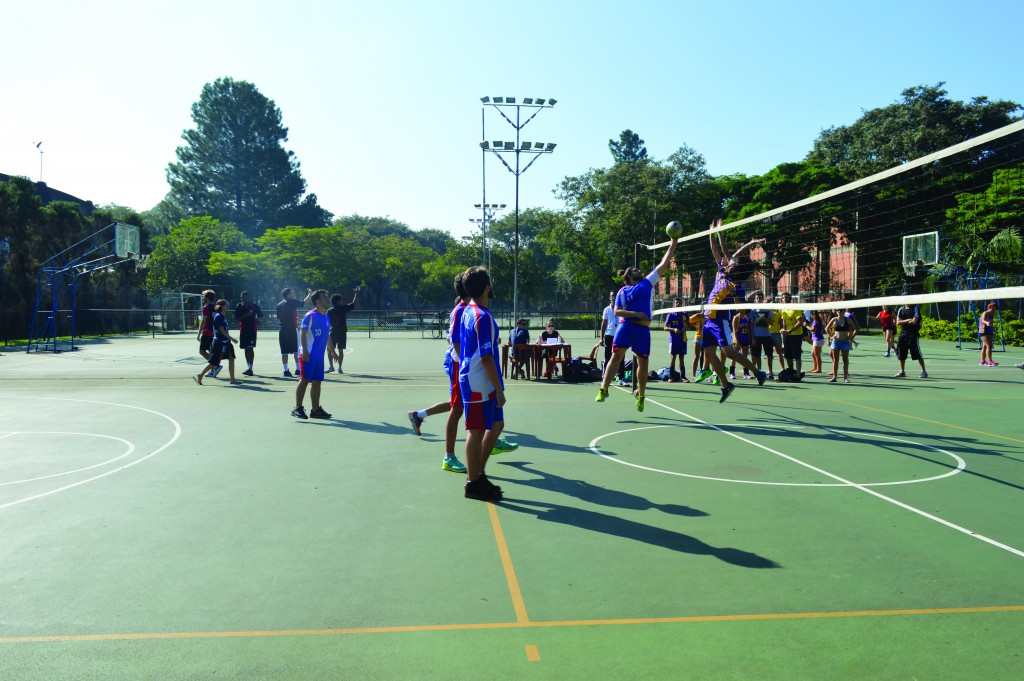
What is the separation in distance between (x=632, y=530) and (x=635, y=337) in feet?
14.2

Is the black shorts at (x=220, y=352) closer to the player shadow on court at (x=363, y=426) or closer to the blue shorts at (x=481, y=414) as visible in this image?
the player shadow on court at (x=363, y=426)

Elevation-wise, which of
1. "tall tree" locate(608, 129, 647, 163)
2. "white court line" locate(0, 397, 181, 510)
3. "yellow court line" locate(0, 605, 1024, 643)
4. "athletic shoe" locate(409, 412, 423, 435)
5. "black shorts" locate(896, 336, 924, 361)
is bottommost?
"yellow court line" locate(0, 605, 1024, 643)

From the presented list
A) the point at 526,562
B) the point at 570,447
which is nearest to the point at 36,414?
the point at 570,447

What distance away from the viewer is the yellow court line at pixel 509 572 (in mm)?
3896

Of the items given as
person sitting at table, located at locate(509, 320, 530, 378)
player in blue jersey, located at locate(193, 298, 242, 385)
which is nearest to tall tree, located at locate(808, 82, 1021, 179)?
person sitting at table, located at locate(509, 320, 530, 378)

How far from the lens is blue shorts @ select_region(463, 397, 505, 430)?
6066 millimetres

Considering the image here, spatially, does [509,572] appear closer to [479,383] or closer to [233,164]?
[479,383]

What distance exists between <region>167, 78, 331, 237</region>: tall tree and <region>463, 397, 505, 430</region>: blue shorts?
81274mm

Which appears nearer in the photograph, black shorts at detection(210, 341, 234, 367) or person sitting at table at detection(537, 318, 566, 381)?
black shorts at detection(210, 341, 234, 367)

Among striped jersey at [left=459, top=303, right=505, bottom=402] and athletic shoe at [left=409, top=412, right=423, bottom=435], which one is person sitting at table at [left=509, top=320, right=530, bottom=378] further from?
striped jersey at [left=459, top=303, right=505, bottom=402]

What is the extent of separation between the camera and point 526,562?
15.4 feet

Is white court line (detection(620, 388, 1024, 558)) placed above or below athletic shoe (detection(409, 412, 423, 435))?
below

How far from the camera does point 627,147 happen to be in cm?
9288

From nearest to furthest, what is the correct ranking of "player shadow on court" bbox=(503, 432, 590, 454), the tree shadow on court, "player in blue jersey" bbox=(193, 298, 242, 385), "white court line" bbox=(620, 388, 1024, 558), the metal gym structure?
1. the tree shadow on court
2. "white court line" bbox=(620, 388, 1024, 558)
3. "player shadow on court" bbox=(503, 432, 590, 454)
4. "player in blue jersey" bbox=(193, 298, 242, 385)
5. the metal gym structure
